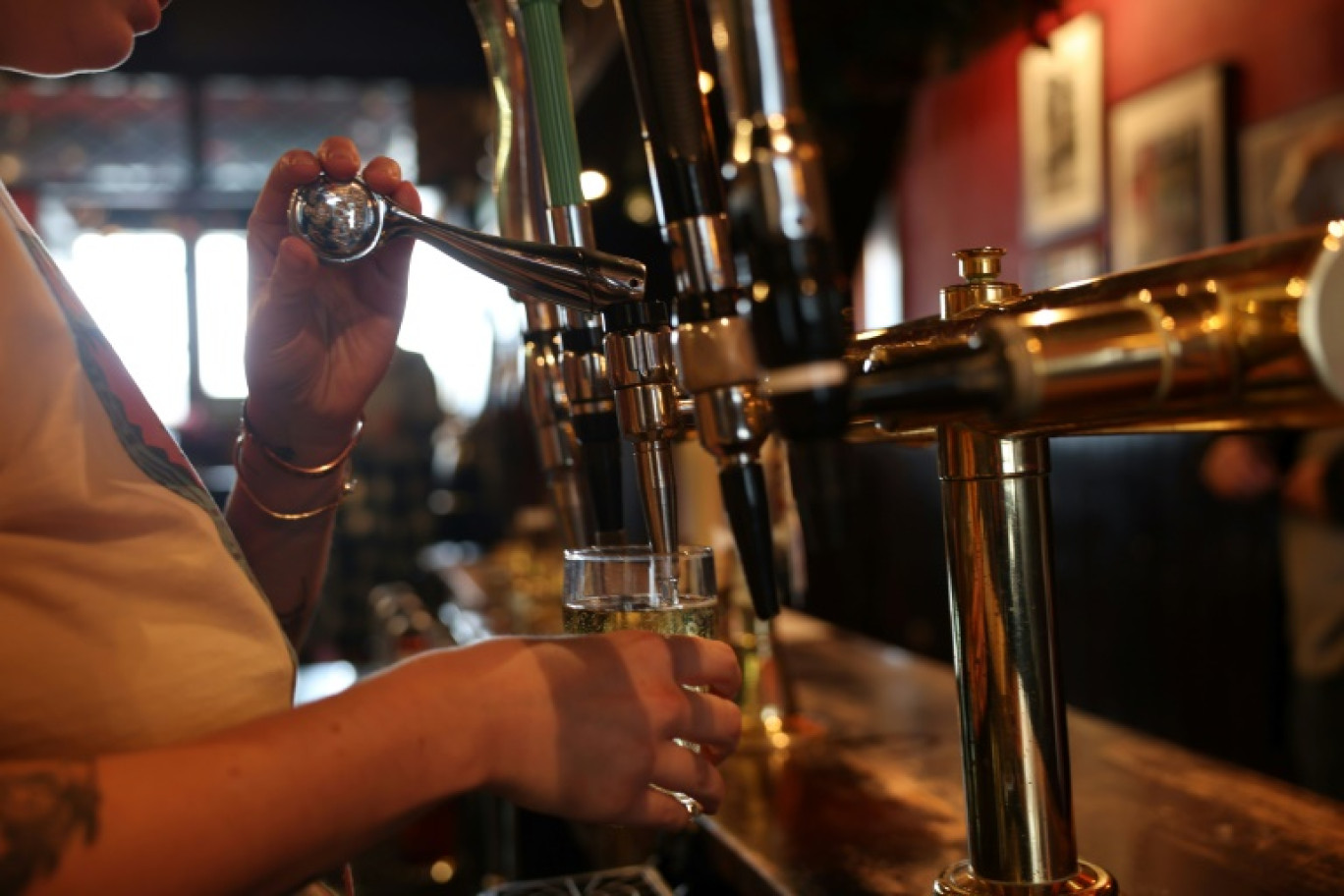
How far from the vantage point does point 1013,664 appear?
618 millimetres

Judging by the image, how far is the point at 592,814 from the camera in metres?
0.55

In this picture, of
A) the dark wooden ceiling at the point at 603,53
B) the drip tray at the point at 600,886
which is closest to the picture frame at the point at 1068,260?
the dark wooden ceiling at the point at 603,53

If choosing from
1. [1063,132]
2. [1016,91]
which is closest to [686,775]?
[1063,132]

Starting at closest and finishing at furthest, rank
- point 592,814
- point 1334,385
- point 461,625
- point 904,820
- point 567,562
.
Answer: point 1334,385 < point 592,814 < point 567,562 < point 904,820 < point 461,625

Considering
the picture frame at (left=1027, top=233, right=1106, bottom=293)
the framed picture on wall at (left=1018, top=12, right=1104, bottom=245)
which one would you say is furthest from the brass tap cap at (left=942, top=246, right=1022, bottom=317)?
the framed picture on wall at (left=1018, top=12, right=1104, bottom=245)

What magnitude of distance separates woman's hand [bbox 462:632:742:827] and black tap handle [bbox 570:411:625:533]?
150 millimetres

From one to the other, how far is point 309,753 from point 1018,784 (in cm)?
34

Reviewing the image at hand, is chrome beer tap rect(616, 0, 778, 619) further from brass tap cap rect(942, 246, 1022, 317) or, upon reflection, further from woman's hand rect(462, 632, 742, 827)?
brass tap cap rect(942, 246, 1022, 317)

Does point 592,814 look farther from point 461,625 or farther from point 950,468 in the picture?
point 461,625

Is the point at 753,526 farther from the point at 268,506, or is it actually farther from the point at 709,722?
the point at 268,506

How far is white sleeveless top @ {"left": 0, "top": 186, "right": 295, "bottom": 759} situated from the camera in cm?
53

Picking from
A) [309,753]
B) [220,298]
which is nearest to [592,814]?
[309,753]

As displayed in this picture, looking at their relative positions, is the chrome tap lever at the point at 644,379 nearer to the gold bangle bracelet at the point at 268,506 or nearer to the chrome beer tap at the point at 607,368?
the chrome beer tap at the point at 607,368

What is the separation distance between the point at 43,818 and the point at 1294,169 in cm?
338
